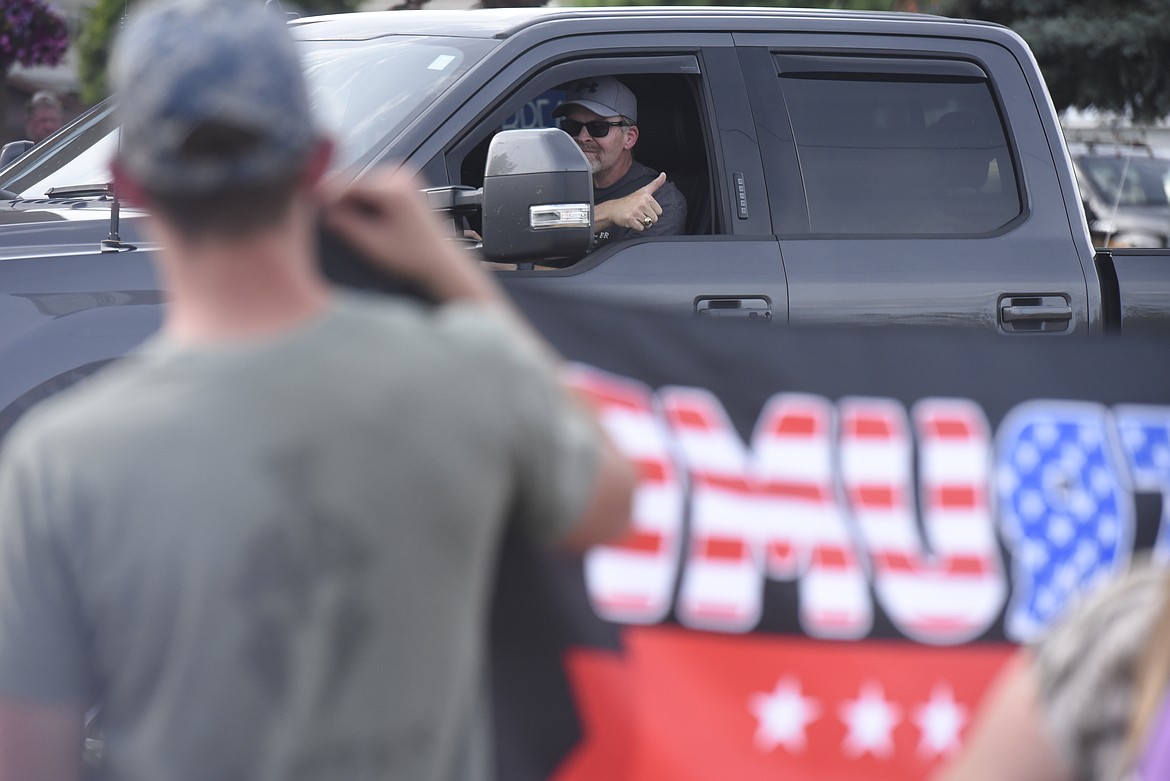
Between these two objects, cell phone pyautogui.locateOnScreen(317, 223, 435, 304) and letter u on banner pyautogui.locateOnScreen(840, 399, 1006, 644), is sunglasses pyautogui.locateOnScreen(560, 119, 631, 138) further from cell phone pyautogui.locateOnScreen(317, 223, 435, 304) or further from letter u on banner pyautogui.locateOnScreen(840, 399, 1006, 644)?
cell phone pyautogui.locateOnScreen(317, 223, 435, 304)

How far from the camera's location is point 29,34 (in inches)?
333

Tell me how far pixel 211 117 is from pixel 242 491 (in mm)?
295

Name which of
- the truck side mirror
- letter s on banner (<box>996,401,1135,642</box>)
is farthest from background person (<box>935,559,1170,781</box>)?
the truck side mirror

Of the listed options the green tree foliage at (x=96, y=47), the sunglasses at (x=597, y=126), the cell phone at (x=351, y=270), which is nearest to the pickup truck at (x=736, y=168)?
the sunglasses at (x=597, y=126)

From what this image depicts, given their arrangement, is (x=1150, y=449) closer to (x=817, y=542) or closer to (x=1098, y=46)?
(x=817, y=542)

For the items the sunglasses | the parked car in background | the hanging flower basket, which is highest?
the hanging flower basket

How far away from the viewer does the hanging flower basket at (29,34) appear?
8.28 metres

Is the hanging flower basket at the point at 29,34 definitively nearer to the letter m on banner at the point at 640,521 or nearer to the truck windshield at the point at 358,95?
the truck windshield at the point at 358,95

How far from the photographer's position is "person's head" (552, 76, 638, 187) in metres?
4.46

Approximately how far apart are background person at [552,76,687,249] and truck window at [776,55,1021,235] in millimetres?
434

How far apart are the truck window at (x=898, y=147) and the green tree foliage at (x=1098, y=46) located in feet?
31.2

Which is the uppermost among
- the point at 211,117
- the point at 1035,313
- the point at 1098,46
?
the point at 211,117

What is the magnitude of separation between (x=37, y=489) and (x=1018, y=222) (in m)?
3.75

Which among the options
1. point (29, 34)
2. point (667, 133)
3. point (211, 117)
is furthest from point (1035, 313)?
point (29, 34)
